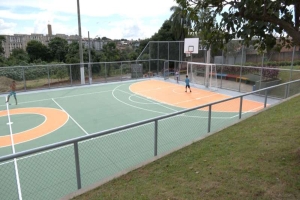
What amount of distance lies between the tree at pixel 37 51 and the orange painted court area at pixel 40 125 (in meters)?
41.4

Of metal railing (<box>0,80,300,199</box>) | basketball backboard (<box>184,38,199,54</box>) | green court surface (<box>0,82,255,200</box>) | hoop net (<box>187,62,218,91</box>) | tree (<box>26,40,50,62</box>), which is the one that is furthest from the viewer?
tree (<box>26,40,50,62</box>)

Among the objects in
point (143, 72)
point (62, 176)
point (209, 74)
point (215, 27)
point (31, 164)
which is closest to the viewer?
point (215, 27)

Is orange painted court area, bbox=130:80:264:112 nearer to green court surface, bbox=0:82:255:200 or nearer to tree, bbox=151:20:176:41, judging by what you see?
green court surface, bbox=0:82:255:200

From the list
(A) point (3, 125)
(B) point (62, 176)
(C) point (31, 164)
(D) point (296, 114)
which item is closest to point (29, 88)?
(A) point (3, 125)

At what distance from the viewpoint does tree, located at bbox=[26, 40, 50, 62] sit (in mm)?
50844

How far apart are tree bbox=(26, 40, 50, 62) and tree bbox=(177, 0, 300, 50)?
53395mm

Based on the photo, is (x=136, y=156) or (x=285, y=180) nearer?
(x=285, y=180)

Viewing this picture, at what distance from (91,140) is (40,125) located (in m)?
4.21

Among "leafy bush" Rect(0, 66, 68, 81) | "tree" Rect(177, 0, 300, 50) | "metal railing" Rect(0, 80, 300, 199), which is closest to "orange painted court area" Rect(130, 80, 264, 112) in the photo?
"metal railing" Rect(0, 80, 300, 199)

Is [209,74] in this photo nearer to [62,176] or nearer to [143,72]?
[143,72]

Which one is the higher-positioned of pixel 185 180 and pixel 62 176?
pixel 185 180

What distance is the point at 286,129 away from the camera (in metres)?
6.50

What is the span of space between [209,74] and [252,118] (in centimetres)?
1285

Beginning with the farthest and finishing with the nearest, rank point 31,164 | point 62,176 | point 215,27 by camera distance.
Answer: point 31,164 → point 62,176 → point 215,27
